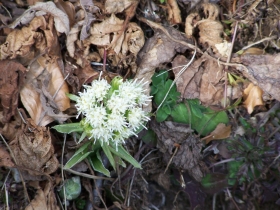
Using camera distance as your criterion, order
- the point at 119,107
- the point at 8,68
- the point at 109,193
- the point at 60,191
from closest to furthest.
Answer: the point at 119,107 → the point at 8,68 → the point at 60,191 → the point at 109,193

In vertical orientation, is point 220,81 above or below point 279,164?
above

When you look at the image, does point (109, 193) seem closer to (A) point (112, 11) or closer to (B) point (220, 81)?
(B) point (220, 81)

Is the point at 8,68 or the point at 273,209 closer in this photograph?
the point at 8,68

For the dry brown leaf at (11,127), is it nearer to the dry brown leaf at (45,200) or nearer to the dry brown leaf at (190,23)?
the dry brown leaf at (45,200)

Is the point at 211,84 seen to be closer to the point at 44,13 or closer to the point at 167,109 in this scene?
the point at 167,109

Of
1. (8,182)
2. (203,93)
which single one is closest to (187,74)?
(203,93)

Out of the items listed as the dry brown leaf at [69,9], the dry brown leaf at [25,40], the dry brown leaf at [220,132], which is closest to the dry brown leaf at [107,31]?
the dry brown leaf at [69,9]

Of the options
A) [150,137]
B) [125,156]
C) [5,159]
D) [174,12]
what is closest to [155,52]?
[174,12]
